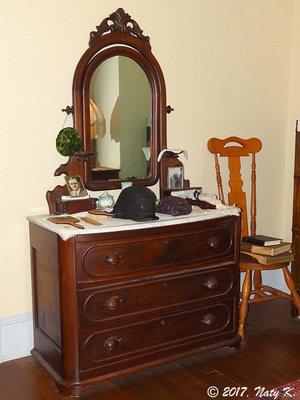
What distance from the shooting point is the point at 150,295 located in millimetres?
2615

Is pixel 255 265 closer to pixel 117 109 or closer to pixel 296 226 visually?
pixel 296 226

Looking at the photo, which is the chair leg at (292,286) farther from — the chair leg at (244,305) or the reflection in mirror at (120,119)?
the reflection in mirror at (120,119)

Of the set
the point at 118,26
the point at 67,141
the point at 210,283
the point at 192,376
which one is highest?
the point at 118,26

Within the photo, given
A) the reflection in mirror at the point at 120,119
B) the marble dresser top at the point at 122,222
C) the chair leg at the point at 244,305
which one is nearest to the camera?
the marble dresser top at the point at 122,222

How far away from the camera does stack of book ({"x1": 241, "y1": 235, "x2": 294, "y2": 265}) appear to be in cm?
316

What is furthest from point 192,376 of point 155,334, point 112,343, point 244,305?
point 244,305

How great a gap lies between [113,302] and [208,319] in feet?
2.24

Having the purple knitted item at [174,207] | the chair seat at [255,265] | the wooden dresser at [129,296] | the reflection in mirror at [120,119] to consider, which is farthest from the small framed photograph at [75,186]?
the chair seat at [255,265]

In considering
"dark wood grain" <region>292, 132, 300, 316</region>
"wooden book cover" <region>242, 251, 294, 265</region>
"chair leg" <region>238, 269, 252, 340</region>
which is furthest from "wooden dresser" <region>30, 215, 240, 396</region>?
"dark wood grain" <region>292, 132, 300, 316</region>

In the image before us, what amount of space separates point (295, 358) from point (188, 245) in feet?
3.24

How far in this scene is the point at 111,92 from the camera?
9.83 feet

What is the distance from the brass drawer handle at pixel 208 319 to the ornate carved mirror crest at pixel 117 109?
946 mm

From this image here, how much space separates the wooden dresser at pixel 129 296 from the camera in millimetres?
2438

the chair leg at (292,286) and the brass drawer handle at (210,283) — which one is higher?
the brass drawer handle at (210,283)
